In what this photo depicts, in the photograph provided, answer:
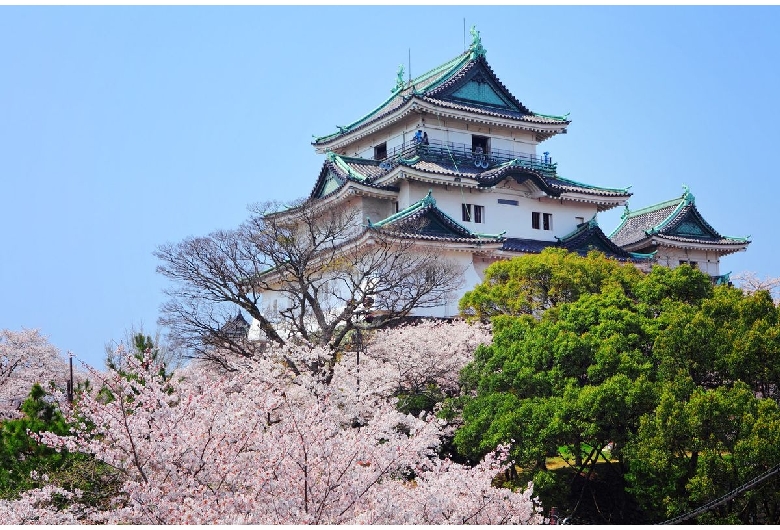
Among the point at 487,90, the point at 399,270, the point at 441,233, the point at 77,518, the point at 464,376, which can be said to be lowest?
the point at 77,518

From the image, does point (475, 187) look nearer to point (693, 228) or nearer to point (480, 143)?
point (480, 143)

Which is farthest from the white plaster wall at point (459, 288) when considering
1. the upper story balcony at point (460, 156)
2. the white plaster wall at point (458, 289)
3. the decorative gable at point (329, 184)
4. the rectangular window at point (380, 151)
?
the rectangular window at point (380, 151)

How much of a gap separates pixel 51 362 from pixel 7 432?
911 inches

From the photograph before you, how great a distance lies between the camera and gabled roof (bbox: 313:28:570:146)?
3728 cm

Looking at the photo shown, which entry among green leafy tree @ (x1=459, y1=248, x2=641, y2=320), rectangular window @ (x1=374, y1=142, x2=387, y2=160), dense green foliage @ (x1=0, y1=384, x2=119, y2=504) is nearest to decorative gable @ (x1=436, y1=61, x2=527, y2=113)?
rectangular window @ (x1=374, y1=142, x2=387, y2=160)

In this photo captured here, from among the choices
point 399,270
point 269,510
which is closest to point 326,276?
point 399,270

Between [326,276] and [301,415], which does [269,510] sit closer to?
[301,415]

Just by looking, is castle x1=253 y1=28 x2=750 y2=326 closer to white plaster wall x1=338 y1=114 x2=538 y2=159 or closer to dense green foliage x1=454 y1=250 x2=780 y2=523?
white plaster wall x1=338 y1=114 x2=538 y2=159

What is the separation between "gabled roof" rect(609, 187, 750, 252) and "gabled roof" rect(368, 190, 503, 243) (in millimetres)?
9998

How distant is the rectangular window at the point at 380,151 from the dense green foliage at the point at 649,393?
17832mm

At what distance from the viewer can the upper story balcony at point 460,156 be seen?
36250mm

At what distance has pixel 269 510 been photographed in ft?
36.4

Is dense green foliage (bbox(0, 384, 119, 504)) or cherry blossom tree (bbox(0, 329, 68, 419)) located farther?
cherry blossom tree (bbox(0, 329, 68, 419))

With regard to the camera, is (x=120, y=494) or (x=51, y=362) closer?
(x=120, y=494)
